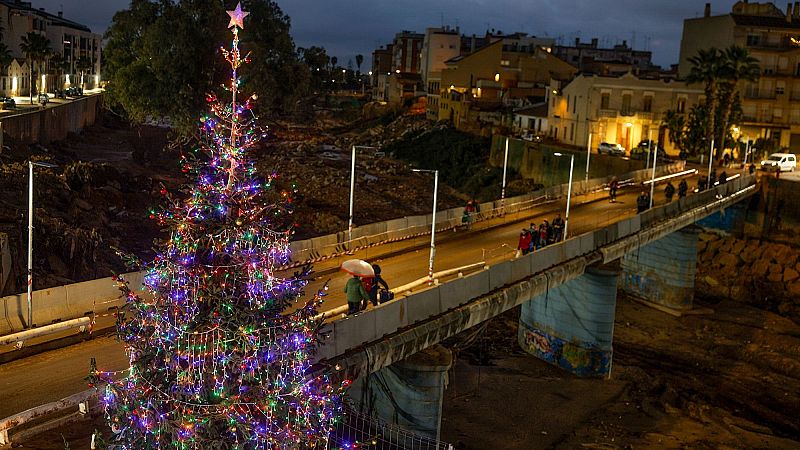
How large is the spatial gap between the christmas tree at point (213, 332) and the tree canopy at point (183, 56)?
106ft

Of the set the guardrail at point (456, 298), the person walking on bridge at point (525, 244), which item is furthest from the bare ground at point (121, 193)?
the person walking on bridge at point (525, 244)

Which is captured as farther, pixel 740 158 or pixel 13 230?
pixel 740 158

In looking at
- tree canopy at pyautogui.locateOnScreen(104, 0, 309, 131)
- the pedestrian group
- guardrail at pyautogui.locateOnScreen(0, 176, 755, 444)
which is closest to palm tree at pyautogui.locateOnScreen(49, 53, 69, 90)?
tree canopy at pyautogui.locateOnScreen(104, 0, 309, 131)

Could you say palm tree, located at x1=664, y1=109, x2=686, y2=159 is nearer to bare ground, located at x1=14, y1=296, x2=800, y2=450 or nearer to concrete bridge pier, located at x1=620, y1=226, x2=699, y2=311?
concrete bridge pier, located at x1=620, y1=226, x2=699, y2=311

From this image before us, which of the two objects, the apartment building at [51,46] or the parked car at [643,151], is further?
the apartment building at [51,46]

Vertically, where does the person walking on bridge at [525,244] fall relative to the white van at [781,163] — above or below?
below

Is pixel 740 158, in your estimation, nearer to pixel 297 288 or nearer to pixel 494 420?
pixel 494 420

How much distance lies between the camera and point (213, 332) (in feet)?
36.1

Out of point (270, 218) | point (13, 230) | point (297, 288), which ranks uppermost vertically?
point (270, 218)

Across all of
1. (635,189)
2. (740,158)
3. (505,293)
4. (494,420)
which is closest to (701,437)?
(494,420)

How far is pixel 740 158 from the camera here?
226 feet

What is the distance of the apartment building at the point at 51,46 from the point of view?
85.9m

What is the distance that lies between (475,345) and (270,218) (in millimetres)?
23335

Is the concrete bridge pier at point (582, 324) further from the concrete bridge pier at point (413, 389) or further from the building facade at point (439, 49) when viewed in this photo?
the building facade at point (439, 49)
